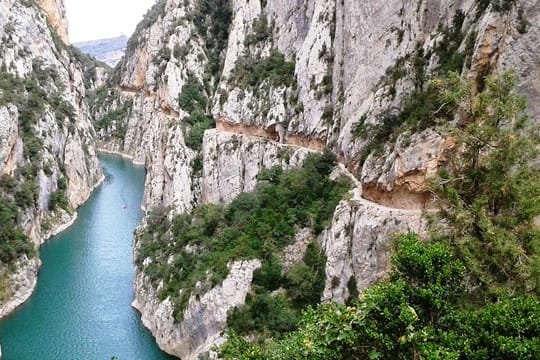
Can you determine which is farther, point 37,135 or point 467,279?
point 37,135

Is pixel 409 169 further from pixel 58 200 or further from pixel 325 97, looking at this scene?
pixel 58 200

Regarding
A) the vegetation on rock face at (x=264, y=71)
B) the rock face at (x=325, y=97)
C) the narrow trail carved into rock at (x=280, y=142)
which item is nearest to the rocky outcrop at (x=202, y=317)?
the rock face at (x=325, y=97)

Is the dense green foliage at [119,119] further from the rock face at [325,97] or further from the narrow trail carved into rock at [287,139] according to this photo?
the narrow trail carved into rock at [287,139]

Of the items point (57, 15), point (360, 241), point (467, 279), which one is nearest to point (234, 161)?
point (360, 241)

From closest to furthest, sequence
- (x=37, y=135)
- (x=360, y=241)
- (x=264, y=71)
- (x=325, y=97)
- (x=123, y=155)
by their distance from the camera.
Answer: (x=360, y=241) → (x=325, y=97) → (x=264, y=71) → (x=37, y=135) → (x=123, y=155)

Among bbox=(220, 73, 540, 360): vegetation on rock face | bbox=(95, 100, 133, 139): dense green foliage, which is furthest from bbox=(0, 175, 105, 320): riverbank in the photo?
bbox=(95, 100, 133, 139): dense green foliage
